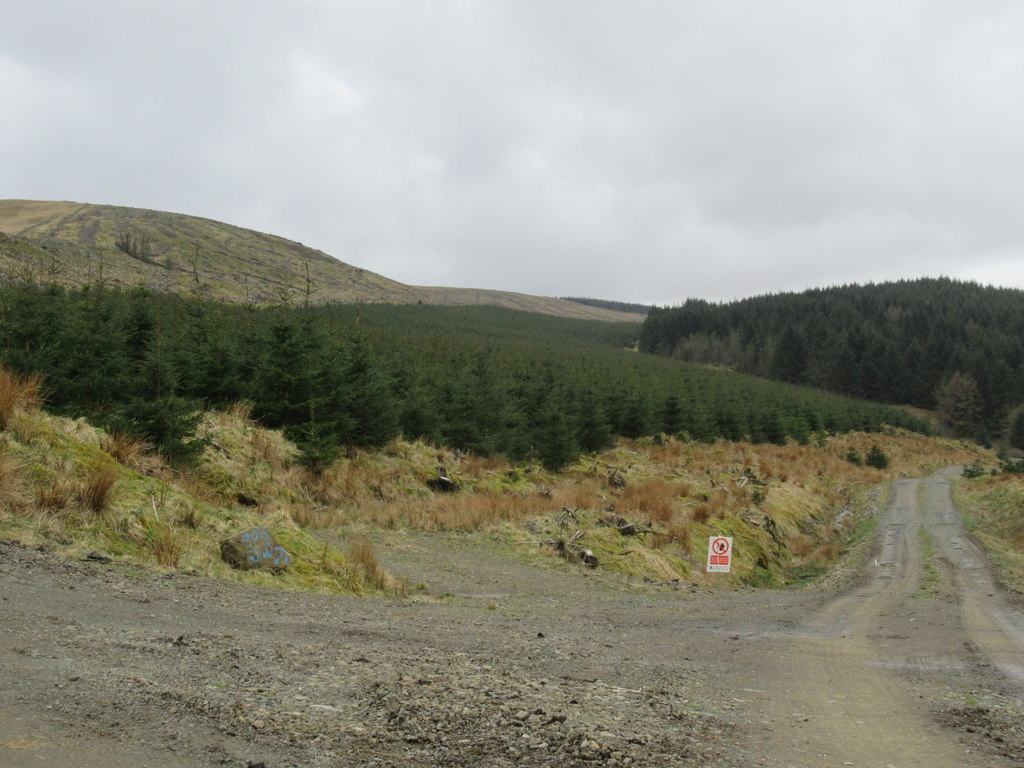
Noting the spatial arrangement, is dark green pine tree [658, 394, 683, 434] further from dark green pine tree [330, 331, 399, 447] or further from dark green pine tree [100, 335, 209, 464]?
dark green pine tree [100, 335, 209, 464]

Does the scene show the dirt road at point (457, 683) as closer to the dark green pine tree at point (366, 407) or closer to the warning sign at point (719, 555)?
the warning sign at point (719, 555)

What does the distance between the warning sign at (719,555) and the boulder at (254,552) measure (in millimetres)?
8409

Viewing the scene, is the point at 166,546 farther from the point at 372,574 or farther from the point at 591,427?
the point at 591,427

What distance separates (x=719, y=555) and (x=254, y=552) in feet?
29.7

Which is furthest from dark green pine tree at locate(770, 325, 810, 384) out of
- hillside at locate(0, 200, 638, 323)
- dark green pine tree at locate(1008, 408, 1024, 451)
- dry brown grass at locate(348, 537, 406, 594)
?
dry brown grass at locate(348, 537, 406, 594)

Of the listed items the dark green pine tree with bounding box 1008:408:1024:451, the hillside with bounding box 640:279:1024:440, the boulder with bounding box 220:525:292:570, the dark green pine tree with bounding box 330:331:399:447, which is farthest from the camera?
the hillside with bounding box 640:279:1024:440

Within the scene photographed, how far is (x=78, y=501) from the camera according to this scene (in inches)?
267

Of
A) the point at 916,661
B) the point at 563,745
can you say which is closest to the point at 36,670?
the point at 563,745

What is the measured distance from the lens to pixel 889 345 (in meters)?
97.9

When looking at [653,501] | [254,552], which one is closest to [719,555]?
[653,501]

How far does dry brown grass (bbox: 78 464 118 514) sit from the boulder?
1390 mm

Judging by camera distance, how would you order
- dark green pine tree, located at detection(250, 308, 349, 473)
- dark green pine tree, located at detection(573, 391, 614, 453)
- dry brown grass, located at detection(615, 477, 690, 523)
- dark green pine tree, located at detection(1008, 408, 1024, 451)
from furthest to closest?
dark green pine tree, located at detection(1008, 408, 1024, 451) → dark green pine tree, located at detection(573, 391, 614, 453) → dark green pine tree, located at detection(250, 308, 349, 473) → dry brown grass, located at detection(615, 477, 690, 523)

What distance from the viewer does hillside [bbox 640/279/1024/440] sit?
8350cm

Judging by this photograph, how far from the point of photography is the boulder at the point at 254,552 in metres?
7.09
